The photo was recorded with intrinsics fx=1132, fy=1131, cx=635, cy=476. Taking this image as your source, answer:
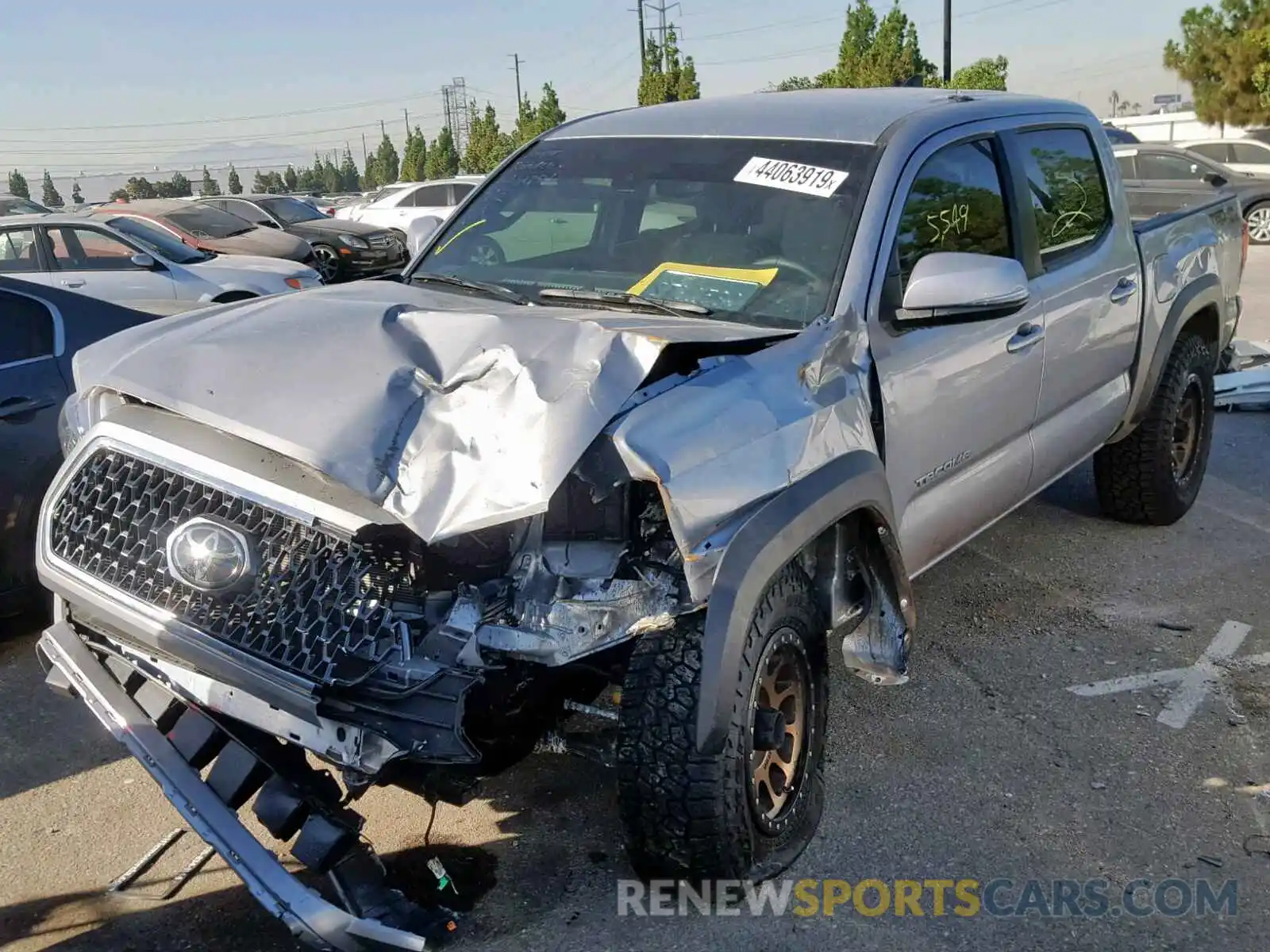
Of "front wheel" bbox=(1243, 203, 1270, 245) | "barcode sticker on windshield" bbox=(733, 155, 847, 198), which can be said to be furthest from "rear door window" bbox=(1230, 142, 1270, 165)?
"barcode sticker on windshield" bbox=(733, 155, 847, 198)

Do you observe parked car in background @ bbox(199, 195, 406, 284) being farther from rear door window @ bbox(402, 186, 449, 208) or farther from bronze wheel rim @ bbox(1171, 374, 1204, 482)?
bronze wheel rim @ bbox(1171, 374, 1204, 482)

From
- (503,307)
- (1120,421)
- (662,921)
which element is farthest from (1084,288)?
(662,921)

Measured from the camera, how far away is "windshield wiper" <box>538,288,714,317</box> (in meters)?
3.25

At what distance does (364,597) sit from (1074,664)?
114 inches

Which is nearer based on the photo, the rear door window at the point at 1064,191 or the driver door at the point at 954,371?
the driver door at the point at 954,371

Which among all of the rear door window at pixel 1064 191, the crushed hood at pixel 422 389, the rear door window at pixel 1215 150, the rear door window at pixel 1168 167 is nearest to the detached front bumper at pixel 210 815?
the crushed hood at pixel 422 389

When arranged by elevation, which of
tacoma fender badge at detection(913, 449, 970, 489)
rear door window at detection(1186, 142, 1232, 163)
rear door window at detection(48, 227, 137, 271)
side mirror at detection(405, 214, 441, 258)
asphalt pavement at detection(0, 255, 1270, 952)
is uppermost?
side mirror at detection(405, 214, 441, 258)

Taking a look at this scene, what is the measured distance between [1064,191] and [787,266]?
5.75 ft

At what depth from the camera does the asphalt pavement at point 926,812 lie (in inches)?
111

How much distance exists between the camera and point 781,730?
2.82 metres

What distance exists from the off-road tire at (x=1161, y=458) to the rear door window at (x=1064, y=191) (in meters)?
1.02

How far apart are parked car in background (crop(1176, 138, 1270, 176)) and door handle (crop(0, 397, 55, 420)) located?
19.3 m

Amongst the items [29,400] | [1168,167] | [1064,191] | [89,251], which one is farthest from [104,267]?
[1168,167]

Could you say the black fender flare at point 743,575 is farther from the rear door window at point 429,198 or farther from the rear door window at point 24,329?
the rear door window at point 429,198
